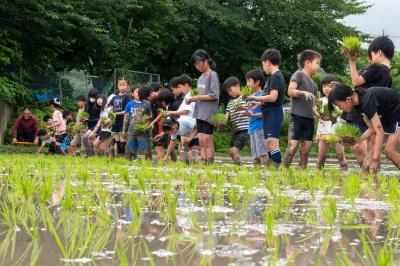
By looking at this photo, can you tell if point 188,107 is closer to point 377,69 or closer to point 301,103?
point 301,103

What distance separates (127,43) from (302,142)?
18122 millimetres

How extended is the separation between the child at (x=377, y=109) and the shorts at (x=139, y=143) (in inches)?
190

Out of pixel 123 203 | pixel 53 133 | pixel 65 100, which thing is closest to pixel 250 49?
pixel 65 100

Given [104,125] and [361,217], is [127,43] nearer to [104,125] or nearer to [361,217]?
[104,125]

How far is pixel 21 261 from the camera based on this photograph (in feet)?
7.30

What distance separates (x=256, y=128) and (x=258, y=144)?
291 millimetres

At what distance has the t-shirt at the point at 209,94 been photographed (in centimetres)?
920

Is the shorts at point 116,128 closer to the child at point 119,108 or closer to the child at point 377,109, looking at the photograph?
the child at point 119,108

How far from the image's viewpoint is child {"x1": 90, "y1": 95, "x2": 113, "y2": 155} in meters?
12.0

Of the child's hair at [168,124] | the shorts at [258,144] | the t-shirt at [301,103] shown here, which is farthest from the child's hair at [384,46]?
the child's hair at [168,124]

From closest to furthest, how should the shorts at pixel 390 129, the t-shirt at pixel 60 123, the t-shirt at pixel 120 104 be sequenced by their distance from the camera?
the shorts at pixel 390 129 < the t-shirt at pixel 120 104 < the t-shirt at pixel 60 123

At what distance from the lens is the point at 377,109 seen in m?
6.49

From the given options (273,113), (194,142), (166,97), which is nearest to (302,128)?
(273,113)

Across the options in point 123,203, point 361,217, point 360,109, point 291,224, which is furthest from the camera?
point 360,109
